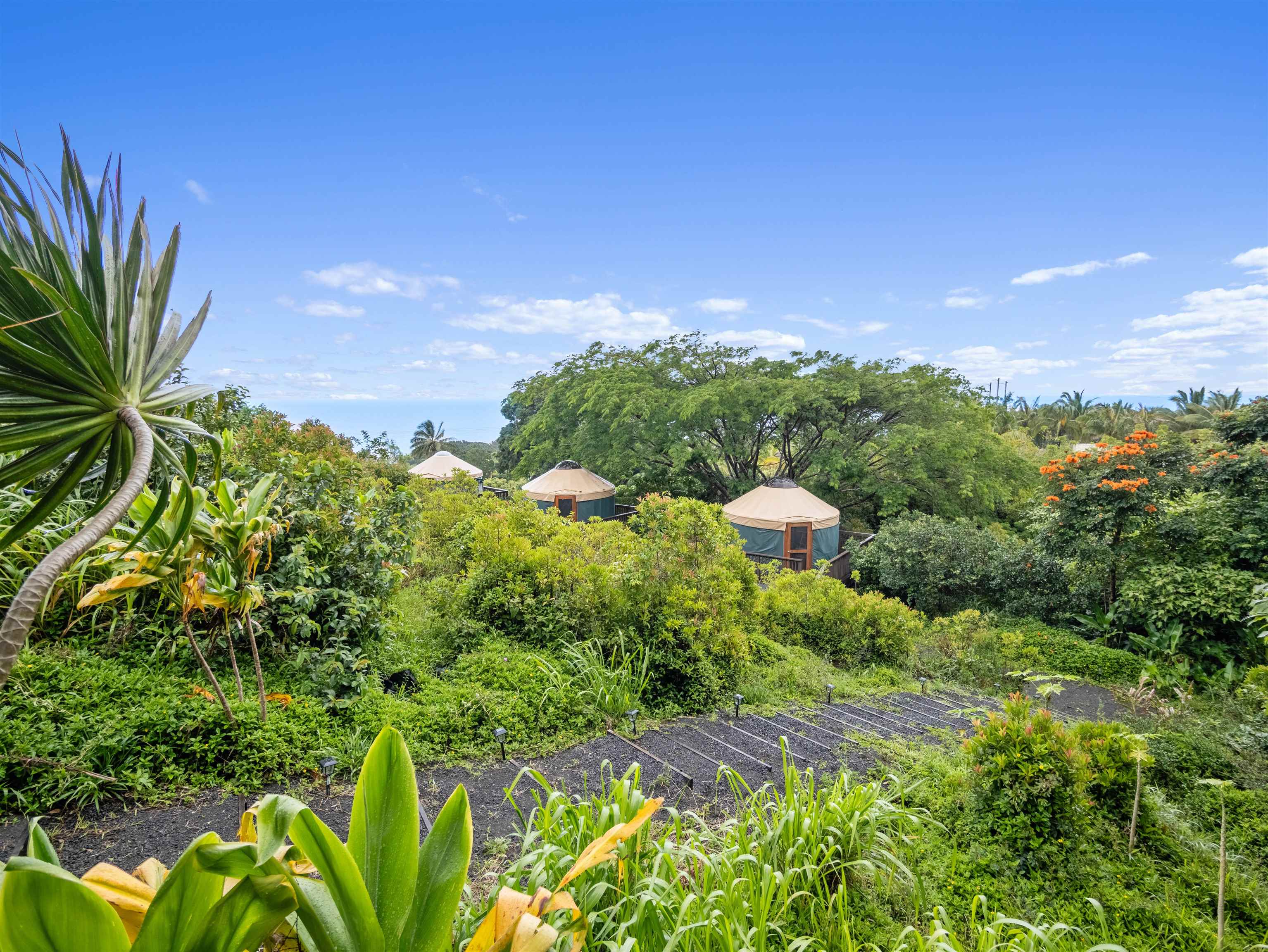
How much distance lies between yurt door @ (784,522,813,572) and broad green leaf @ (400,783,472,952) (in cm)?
1108

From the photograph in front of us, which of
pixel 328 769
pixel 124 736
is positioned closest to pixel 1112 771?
pixel 328 769

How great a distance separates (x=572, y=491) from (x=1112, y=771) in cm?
1267

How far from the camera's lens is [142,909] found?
866 mm

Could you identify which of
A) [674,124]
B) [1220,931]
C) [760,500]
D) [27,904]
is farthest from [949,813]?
[674,124]

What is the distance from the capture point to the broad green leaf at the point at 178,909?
73 centimetres

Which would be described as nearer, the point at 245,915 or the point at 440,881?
the point at 245,915

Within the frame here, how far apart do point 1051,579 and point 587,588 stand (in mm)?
8220

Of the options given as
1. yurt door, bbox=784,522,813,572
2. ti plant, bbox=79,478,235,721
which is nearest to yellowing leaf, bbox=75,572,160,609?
ti plant, bbox=79,478,235,721

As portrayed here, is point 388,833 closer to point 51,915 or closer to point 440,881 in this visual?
point 440,881

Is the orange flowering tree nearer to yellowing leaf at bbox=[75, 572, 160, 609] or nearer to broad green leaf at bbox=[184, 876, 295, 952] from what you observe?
broad green leaf at bbox=[184, 876, 295, 952]

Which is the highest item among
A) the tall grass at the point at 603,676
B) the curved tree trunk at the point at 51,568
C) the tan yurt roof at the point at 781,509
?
the curved tree trunk at the point at 51,568

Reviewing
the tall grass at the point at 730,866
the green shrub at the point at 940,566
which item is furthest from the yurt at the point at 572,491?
the tall grass at the point at 730,866

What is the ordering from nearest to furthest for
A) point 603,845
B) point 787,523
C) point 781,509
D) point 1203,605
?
point 603,845
point 1203,605
point 787,523
point 781,509

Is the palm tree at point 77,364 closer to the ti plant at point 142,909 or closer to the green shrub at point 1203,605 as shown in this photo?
the ti plant at point 142,909
